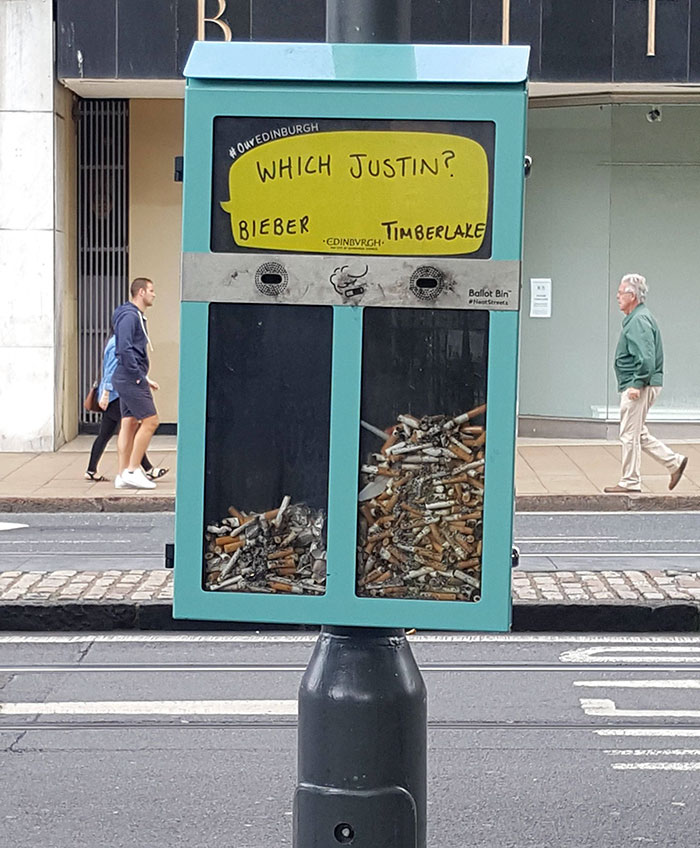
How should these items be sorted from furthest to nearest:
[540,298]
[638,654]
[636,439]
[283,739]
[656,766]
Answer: [540,298]
[636,439]
[638,654]
[283,739]
[656,766]

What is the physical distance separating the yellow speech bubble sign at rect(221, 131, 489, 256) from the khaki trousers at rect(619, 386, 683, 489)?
10.4m

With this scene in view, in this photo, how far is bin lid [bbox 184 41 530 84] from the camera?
2.75m

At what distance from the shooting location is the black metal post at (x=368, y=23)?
2873mm

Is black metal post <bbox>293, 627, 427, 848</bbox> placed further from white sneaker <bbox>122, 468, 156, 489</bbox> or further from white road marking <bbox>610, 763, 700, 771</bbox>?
white sneaker <bbox>122, 468, 156, 489</bbox>

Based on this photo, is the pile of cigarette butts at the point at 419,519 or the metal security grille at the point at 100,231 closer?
the pile of cigarette butts at the point at 419,519

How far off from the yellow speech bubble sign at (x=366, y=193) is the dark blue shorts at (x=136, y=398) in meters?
→ 10.3

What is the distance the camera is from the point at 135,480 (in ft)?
44.1

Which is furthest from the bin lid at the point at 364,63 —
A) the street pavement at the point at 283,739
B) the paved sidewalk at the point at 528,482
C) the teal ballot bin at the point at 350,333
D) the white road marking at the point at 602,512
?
the white road marking at the point at 602,512

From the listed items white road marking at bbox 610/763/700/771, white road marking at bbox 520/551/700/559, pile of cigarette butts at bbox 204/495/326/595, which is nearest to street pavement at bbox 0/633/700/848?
A: white road marking at bbox 610/763/700/771

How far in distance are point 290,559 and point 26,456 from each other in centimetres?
1374

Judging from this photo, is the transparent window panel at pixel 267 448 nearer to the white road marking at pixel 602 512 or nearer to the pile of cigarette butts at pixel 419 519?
the pile of cigarette butts at pixel 419 519

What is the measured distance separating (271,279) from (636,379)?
34.2 feet

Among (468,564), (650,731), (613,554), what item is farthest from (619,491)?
(468,564)

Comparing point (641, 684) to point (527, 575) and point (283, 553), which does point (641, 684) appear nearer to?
point (527, 575)
